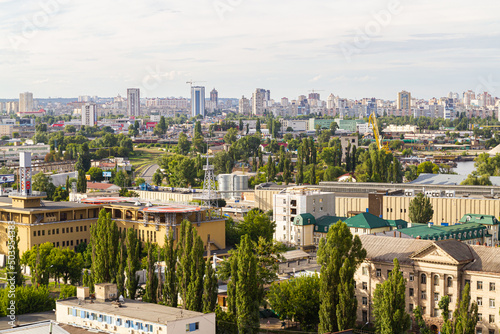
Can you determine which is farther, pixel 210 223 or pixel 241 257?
pixel 210 223

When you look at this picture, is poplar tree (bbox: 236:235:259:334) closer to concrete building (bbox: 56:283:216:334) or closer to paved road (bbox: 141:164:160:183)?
concrete building (bbox: 56:283:216:334)

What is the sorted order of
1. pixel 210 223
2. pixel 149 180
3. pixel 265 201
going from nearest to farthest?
pixel 210 223, pixel 265 201, pixel 149 180

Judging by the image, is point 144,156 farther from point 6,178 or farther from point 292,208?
point 292,208

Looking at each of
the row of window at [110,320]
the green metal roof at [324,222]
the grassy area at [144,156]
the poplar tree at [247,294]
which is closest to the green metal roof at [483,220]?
the green metal roof at [324,222]

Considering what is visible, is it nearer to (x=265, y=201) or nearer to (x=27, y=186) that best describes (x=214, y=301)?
(x=27, y=186)

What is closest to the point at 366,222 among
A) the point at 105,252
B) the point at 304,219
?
the point at 304,219

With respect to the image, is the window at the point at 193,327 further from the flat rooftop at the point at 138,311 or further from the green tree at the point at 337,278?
the green tree at the point at 337,278

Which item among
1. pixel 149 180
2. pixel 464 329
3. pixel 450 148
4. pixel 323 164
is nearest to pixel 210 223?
pixel 464 329
